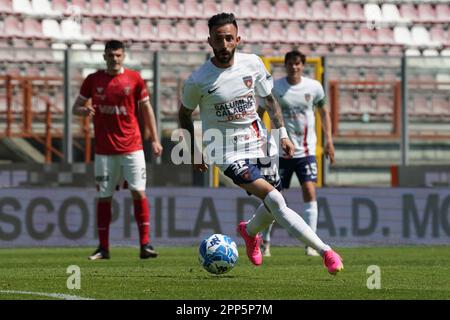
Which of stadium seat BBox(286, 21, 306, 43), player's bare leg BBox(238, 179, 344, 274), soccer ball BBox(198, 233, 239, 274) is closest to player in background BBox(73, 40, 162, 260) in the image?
soccer ball BBox(198, 233, 239, 274)

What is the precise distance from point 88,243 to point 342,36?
35.1 feet

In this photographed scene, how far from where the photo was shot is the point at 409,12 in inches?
971

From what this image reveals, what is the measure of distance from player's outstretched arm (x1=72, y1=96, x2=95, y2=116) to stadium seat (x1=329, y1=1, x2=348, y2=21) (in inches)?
494

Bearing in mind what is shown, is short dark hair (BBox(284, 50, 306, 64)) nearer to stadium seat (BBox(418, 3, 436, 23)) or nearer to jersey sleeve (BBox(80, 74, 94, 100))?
jersey sleeve (BBox(80, 74, 94, 100))

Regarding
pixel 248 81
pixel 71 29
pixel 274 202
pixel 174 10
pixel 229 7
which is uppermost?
pixel 229 7

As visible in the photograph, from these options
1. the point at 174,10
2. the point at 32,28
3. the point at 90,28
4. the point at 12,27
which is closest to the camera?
the point at 12,27

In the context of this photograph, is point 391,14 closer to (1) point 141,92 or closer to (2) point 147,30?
(2) point 147,30

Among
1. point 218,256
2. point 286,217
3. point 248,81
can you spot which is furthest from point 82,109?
point 286,217

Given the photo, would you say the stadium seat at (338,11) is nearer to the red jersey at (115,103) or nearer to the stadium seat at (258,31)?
the stadium seat at (258,31)

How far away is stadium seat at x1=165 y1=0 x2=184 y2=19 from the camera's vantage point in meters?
23.1

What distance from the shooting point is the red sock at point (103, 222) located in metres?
12.3

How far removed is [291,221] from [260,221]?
879 millimetres

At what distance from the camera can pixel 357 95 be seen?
704 inches

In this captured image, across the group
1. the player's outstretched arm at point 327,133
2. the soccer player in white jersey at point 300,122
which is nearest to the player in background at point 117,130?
Answer: the soccer player in white jersey at point 300,122
